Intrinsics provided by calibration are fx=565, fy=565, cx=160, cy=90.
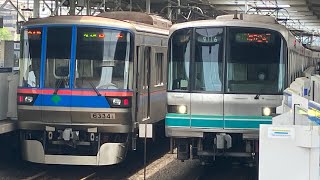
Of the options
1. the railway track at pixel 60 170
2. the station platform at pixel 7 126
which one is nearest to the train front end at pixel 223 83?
the railway track at pixel 60 170

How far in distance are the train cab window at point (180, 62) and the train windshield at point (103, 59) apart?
3.25 ft

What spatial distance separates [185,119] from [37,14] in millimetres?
11789

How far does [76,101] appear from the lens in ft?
32.7

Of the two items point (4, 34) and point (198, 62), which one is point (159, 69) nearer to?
point (198, 62)

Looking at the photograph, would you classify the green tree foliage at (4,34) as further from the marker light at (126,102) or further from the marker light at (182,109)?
the marker light at (182,109)

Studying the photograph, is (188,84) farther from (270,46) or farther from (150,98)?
(150,98)

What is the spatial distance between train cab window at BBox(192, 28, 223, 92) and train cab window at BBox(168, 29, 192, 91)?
0.45 ft

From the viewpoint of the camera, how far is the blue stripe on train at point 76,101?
993cm

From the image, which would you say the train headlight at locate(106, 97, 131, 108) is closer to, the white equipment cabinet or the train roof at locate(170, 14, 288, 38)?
the train roof at locate(170, 14, 288, 38)

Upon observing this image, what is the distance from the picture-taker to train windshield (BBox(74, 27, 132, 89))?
10.0 meters

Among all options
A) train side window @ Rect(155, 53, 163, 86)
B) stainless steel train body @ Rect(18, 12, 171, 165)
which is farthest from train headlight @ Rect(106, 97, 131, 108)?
train side window @ Rect(155, 53, 163, 86)

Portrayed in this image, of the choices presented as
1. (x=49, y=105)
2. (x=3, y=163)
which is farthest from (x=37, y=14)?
(x=49, y=105)

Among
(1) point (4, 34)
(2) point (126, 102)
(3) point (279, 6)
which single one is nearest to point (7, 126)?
(2) point (126, 102)

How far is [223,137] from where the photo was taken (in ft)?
29.8
